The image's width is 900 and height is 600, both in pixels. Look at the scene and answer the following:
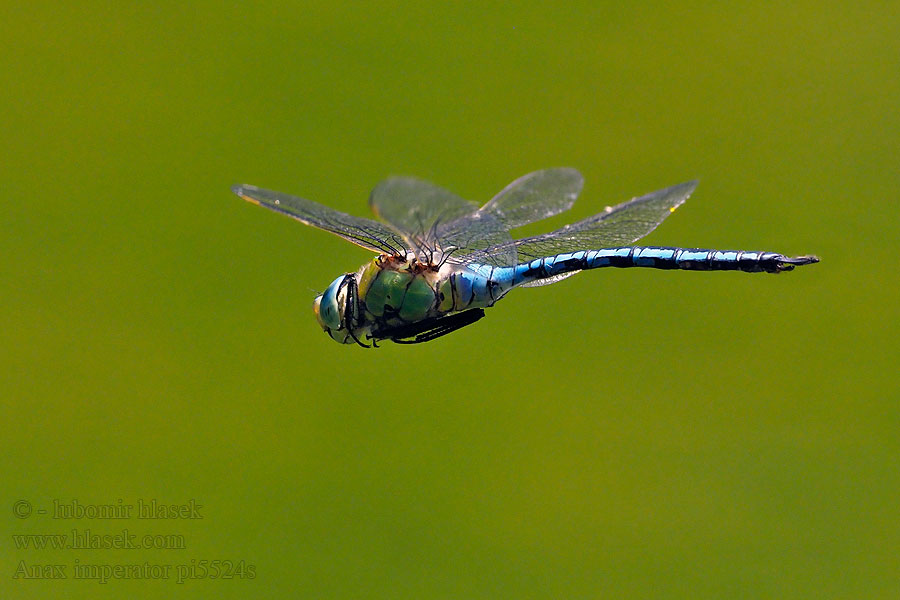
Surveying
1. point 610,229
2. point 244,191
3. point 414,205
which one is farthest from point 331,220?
point 610,229

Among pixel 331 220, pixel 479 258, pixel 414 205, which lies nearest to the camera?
pixel 414 205

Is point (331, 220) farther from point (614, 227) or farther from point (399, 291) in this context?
point (614, 227)

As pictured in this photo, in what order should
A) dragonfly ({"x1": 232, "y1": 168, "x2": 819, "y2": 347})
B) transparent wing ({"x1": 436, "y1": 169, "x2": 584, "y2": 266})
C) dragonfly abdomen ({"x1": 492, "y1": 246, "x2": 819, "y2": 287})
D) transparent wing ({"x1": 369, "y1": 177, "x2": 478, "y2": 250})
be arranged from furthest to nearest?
transparent wing ({"x1": 436, "y1": 169, "x2": 584, "y2": 266}), dragonfly ({"x1": 232, "y1": 168, "x2": 819, "y2": 347}), dragonfly abdomen ({"x1": 492, "y1": 246, "x2": 819, "y2": 287}), transparent wing ({"x1": 369, "y1": 177, "x2": 478, "y2": 250})

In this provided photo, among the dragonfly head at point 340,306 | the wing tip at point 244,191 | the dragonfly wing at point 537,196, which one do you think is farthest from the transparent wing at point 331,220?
the dragonfly wing at point 537,196

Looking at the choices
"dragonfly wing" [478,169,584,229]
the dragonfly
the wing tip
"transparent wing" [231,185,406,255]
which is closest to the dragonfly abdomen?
the dragonfly

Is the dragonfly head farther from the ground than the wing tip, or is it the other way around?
the wing tip

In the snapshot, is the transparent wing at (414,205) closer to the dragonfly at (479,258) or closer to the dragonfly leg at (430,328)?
the dragonfly at (479,258)

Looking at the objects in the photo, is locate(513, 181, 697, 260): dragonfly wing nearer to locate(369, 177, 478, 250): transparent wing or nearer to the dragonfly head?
locate(369, 177, 478, 250): transparent wing
